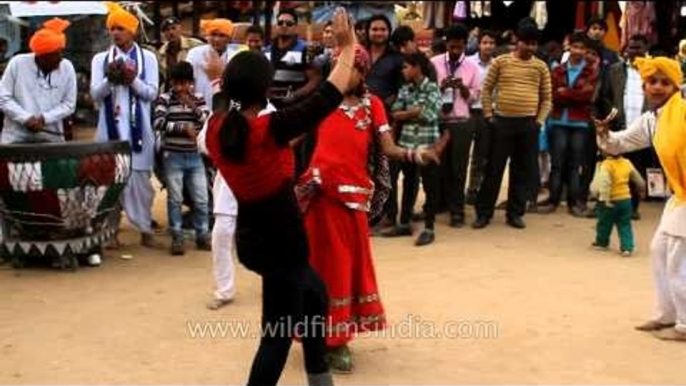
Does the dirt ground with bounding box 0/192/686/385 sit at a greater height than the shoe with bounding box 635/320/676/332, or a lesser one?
lesser

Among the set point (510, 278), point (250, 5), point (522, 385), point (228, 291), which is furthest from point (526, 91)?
point (250, 5)

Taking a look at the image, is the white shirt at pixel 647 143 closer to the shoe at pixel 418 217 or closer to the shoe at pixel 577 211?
the shoe at pixel 418 217

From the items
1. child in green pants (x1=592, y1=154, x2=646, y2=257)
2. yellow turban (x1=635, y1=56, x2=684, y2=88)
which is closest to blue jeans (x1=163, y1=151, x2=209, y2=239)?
child in green pants (x1=592, y1=154, x2=646, y2=257)

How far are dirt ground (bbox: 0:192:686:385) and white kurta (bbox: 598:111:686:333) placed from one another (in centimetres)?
21

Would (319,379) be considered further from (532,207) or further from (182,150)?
(532,207)

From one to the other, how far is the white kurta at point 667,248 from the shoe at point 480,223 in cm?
296

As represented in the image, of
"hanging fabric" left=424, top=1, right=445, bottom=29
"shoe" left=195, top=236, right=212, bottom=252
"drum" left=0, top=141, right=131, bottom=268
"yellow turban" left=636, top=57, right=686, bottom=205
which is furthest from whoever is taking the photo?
"hanging fabric" left=424, top=1, right=445, bottom=29

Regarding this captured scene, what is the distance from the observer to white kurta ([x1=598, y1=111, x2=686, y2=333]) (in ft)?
16.7

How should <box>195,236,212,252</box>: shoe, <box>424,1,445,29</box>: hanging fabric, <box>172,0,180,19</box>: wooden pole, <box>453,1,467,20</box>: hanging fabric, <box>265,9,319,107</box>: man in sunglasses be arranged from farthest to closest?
1. <box>172,0,180,19</box>: wooden pole
2. <box>424,1,445,29</box>: hanging fabric
3. <box>453,1,467,20</box>: hanging fabric
4. <box>265,9,319,107</box>: man in sunglasses
5. <box>195,236,212,252</box>: shoe

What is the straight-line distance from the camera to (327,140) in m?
4.64

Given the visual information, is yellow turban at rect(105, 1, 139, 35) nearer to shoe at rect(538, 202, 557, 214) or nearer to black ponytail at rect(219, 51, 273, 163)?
black ponytail at rect(219, 51, 273, 163)

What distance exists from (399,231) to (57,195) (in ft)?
9.27

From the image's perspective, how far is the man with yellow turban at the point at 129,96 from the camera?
712 cm

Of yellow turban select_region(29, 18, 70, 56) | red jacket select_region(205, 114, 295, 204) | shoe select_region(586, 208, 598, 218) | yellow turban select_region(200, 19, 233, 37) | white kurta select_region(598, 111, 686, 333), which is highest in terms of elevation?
yellow turban select_region(200, 19, 233, 37)
